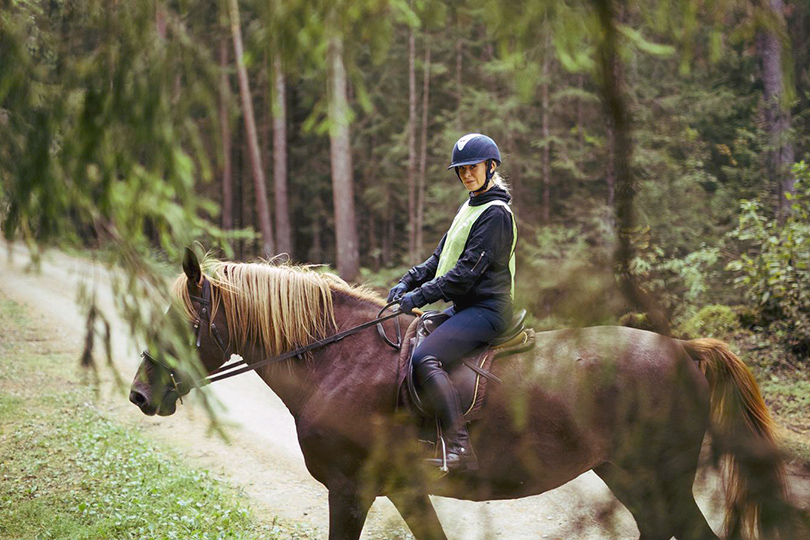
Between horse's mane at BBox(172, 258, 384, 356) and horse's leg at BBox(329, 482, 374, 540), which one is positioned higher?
horse's mane at BBox(172, 258, 384, 356)

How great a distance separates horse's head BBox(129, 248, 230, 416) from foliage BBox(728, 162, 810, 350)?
790cm

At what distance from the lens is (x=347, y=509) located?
420cm

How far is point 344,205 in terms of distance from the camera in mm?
18031

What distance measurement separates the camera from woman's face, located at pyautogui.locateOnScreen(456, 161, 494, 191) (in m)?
4.27

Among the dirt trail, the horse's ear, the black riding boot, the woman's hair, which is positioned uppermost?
the woman's hair

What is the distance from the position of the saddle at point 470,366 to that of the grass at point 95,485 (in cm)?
254

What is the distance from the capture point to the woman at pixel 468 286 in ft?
13.4

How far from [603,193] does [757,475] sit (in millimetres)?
13952

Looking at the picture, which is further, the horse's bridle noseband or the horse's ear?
the horse's bridle noseband

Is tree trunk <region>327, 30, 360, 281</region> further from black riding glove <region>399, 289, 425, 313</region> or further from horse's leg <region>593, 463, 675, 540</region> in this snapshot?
horse's leg <region>593, 463, 675, 540</region>

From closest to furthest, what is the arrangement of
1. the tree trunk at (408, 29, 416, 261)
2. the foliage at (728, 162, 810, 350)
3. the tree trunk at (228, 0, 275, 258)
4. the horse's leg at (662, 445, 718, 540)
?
the horse's leg at (662, 445, 718, 540) < the foliage at (728, 162, 810, 350) < the tree trunk at (408, 29, 416, 261) < the tree trunk at (228, 0, 275, 258)

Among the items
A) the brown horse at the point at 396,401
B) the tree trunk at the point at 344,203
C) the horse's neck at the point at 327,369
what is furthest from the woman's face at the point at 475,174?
the tree trunk at the point at 344,203

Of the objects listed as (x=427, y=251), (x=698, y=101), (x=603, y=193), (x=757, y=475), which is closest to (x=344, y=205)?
(x=427, y=251)

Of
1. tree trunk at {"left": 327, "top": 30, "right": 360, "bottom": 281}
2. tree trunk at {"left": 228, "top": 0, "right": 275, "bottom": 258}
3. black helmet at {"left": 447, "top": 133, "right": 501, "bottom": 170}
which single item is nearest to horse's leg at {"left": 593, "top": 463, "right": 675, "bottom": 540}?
black helmet at {"left": 447, "top": 133, "right": 501, "bottom": 170}
